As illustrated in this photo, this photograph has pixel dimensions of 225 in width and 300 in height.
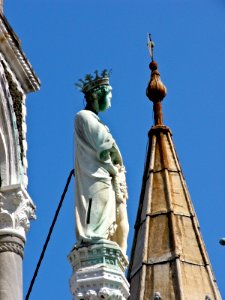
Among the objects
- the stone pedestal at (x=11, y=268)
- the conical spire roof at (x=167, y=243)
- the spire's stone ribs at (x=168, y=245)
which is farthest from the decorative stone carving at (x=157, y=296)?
the stone pedestal at (x=11, y=268)

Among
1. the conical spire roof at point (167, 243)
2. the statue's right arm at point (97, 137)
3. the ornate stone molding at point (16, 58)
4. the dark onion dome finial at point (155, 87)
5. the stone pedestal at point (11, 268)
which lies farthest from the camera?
the dark onion dome finial at point (155, 87)


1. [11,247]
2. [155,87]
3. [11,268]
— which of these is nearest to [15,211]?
[11,247]

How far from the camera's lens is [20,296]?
64.3ft

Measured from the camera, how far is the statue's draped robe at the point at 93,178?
61.6 ft

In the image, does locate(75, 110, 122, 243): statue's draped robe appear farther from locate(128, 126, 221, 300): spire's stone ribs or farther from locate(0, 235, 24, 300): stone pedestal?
locate(128, 126, 221, 300): spire's stone ribs

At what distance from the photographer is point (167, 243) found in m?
52.9

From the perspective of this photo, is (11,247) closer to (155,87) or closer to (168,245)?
(168,245)

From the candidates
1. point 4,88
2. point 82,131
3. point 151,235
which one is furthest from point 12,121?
point 151,235

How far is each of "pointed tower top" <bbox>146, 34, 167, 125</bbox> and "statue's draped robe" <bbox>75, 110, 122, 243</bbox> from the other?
40318 mm

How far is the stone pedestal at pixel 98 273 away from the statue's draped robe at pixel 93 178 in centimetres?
19

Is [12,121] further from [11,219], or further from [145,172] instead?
[145,172]

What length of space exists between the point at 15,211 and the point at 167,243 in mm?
32689

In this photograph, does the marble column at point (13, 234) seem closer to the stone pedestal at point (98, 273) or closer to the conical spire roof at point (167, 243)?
the stone pedestal at point (98, 273)

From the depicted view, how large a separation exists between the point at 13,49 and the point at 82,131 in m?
2.62
